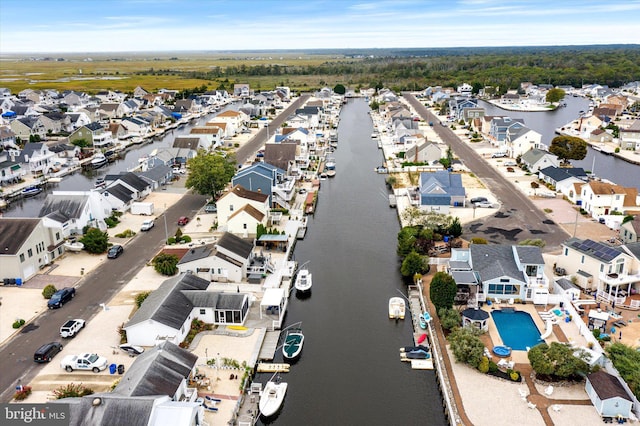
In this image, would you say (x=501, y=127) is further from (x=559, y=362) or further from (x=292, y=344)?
(x=292, y=344)

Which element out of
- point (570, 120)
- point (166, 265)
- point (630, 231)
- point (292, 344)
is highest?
point (570, 120)

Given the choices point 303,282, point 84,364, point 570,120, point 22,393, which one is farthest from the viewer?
point 570,120

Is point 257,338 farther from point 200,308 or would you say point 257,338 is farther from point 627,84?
point 627,84

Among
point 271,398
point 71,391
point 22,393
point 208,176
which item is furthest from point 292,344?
point 208,176

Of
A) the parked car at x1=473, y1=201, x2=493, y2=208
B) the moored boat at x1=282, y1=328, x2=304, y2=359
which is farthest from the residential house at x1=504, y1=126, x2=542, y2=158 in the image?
the moored boat at x1=282, y1=328, x2=304, y2=359

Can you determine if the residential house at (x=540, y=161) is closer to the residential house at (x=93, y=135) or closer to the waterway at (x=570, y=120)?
the waterway at (x=570, y=120)

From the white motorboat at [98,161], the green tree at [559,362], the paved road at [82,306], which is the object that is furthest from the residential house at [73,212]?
the green tree at [559,362]
